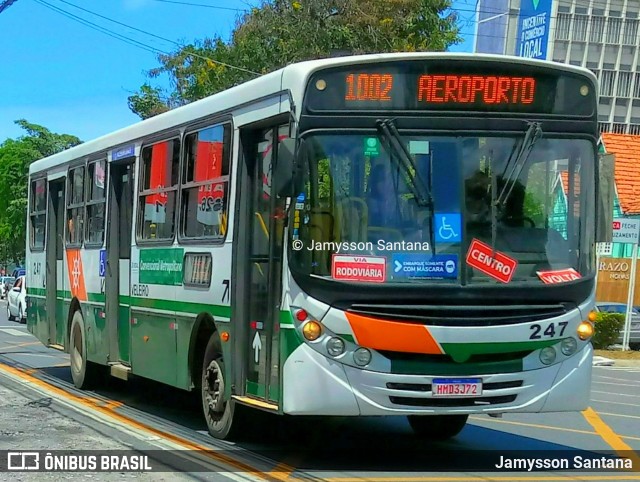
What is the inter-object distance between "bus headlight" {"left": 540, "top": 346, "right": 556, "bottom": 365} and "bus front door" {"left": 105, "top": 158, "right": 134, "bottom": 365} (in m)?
5.63

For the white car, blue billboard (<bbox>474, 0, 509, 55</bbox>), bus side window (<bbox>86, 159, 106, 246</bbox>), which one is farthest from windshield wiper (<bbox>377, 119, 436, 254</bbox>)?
blue billboard (<bbox>474, 0, 509, 55</bbox>)

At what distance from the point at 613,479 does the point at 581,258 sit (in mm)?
1772

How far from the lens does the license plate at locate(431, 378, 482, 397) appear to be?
8.05m

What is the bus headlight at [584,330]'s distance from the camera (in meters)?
8.39

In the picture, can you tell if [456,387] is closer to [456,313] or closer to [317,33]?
[456,313]

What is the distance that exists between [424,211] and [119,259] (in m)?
5.84

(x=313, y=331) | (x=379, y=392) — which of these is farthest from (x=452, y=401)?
(x=313, y=331)

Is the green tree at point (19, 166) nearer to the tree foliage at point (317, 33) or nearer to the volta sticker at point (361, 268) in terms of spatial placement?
the tree foliage at point (317, 33)

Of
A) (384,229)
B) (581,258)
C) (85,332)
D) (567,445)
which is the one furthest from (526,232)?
(85,332)

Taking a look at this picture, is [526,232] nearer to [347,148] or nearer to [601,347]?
[347,148]

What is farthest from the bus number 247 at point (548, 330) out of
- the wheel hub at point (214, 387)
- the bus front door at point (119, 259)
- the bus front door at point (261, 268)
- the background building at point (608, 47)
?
the background building at point (608, 47)

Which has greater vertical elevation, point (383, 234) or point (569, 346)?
point (383, 234)

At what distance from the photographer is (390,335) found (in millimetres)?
7941

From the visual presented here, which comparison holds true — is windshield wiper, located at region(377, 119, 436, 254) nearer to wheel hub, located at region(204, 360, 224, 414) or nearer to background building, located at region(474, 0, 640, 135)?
wheel hub, located at region(204, 360, 224, 414)
